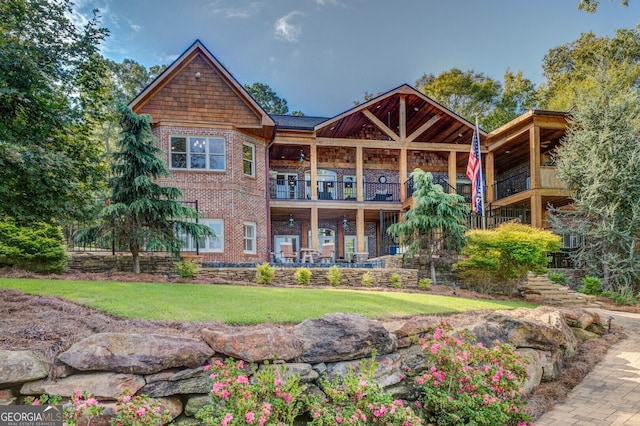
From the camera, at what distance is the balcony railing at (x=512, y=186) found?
1901 centimetres

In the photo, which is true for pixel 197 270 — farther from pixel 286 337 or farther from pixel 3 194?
pixel 286 337

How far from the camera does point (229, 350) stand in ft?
11.4

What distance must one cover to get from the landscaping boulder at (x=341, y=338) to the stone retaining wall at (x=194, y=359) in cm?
1

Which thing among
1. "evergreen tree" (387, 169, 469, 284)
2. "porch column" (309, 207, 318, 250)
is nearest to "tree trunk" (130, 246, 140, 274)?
"porch column" (309, 207, 318, 250)

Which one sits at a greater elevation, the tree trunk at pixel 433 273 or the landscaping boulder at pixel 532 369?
the tree trunk at pixel 433 273

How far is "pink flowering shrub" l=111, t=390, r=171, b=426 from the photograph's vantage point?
264cm

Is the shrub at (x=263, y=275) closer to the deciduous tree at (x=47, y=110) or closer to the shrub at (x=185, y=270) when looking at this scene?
the shrub at (x=185, y=270)

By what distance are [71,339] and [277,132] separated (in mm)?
13966

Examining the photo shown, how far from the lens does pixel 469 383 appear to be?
4.09 metres

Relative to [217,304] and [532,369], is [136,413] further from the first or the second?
[532,369]

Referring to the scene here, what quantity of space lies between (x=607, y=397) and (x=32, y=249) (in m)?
12.4

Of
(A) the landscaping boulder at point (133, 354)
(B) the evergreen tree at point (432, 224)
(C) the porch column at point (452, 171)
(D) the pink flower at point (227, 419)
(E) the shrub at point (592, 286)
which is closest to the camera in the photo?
(D) the pink flower at point (227, 419)

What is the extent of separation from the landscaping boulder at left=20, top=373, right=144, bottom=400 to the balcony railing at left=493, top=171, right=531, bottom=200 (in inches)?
750

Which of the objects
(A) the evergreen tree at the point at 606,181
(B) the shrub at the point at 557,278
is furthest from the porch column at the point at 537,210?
(B) the shrub at the point at 557,278
